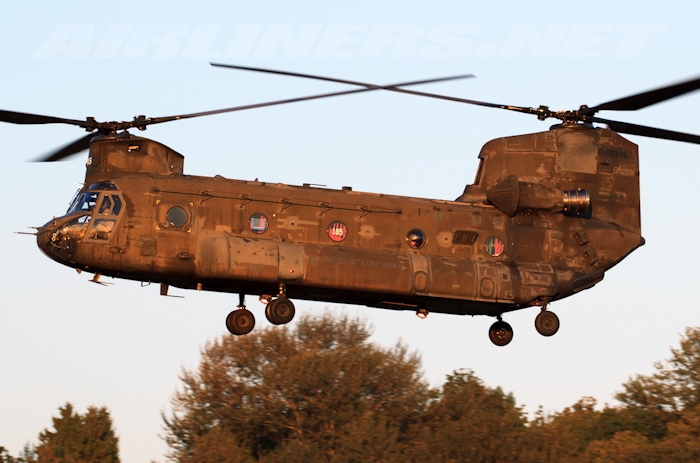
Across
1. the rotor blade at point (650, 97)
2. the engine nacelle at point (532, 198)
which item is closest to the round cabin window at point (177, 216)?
the engine nacelle at point (532, 198)

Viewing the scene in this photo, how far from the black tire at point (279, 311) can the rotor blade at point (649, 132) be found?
9.48 metres

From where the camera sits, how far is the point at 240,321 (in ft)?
96.4

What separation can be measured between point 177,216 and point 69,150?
4.47 metres

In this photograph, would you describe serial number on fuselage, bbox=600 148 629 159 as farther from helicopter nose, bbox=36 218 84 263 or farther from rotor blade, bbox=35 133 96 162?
helicopter nose, bbox=36 218 84 263

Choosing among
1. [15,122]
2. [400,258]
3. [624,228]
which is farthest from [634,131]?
[15,122]

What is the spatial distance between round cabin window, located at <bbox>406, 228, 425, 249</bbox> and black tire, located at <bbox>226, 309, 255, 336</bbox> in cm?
415

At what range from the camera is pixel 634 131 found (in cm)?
3180

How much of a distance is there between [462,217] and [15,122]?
10.7 m

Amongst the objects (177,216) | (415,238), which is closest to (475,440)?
(415,238)

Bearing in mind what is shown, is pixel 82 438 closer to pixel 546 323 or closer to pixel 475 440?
pixel 475 440

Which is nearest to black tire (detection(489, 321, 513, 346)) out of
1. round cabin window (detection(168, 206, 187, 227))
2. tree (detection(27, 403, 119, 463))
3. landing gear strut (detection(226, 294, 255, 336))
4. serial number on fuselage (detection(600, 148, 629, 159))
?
serial number on fuselage (detection(600, 148, 629, 159))

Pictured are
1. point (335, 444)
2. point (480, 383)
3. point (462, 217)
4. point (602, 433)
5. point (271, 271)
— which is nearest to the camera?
point (271, 271)

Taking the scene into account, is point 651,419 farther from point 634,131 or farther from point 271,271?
point 271,271

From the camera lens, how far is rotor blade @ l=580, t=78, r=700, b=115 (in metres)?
28.5
